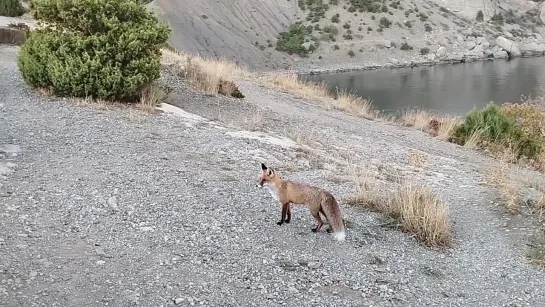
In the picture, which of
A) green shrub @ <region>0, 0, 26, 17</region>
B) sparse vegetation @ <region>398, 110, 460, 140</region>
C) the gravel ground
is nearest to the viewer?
the gravel ground

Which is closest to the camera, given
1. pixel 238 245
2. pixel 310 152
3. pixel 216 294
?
pixel 216 294

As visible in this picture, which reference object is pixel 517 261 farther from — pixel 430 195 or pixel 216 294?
pixel 216 294

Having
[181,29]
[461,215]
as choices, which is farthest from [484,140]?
[181,29]

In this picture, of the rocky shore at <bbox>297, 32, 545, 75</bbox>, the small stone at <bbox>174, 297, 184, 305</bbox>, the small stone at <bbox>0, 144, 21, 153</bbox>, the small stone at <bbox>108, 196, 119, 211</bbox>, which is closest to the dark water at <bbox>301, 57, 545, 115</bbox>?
the rocky shore at <bbox>297, 32, 545, 75</bbox>

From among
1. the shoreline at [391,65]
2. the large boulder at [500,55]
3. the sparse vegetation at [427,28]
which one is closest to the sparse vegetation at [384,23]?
the sparse vegetation at [427,28]

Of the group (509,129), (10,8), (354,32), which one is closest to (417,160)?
(509,129)

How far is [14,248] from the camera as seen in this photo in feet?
15.7

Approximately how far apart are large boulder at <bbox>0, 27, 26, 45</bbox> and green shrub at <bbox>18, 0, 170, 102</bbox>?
707 cm

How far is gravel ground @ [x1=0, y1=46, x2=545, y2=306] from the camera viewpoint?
457 centimetres

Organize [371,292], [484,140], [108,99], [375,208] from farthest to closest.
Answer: [484,140] < [108,99] < [375,208] < [371,292]

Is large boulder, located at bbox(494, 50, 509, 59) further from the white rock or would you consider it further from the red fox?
the red fox

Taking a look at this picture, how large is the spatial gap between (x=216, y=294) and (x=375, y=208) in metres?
2.83

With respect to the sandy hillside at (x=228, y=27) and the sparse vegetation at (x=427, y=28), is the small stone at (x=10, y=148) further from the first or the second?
the sparse vegetation at (x=427, y=28)

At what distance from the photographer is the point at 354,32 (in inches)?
2507
